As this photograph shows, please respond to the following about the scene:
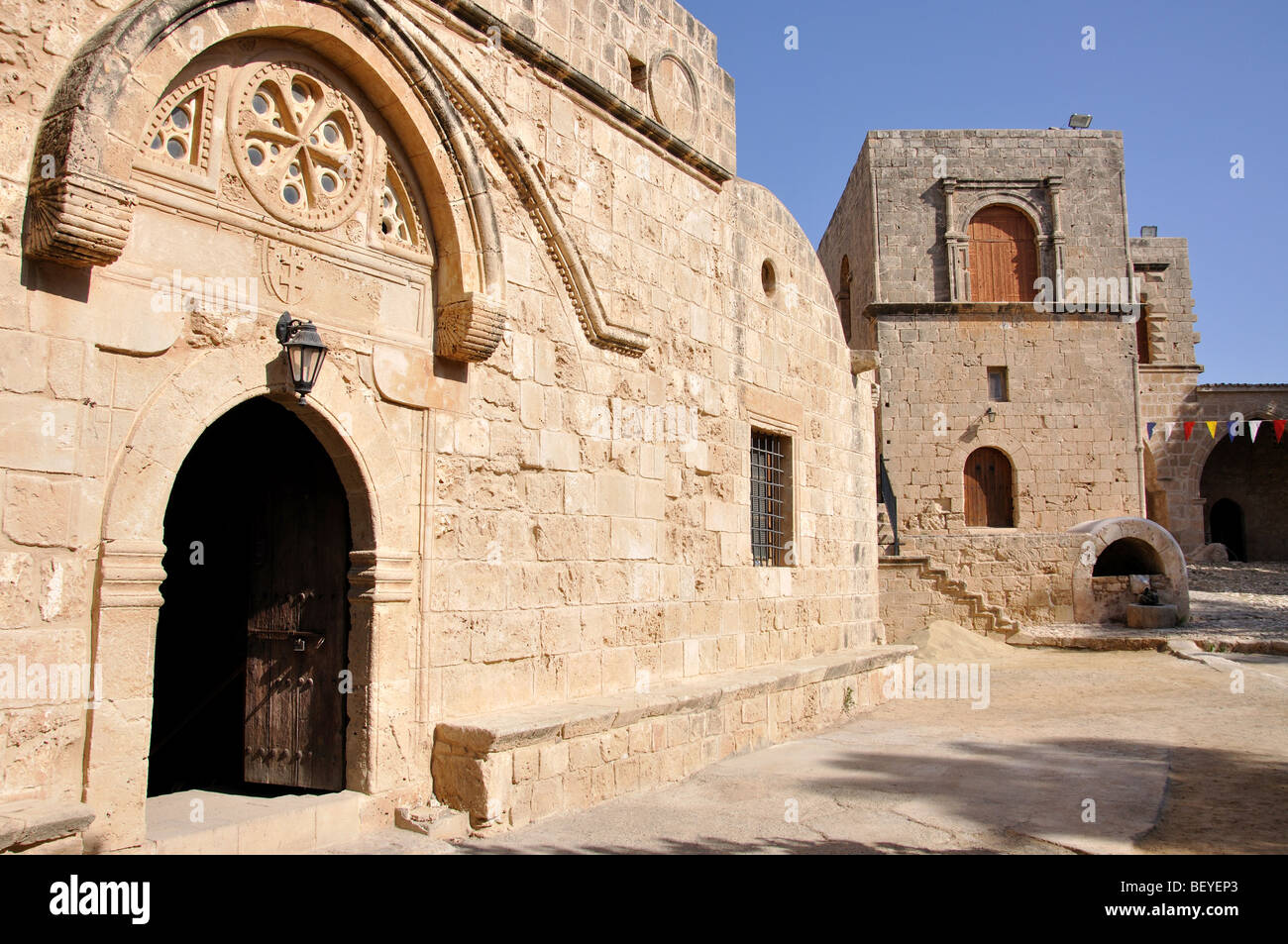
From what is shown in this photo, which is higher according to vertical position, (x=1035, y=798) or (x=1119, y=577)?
(x=1119, y=577)

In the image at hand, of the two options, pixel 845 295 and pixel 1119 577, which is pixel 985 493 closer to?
pixel 1119 577

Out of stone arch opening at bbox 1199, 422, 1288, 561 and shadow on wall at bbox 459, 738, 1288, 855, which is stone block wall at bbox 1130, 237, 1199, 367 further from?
shadow on wall at bbox 459, 738, 1288, 855

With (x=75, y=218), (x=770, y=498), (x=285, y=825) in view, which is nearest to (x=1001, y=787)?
(x=770, y=498)

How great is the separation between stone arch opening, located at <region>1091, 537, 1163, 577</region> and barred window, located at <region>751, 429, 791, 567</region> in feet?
31.5

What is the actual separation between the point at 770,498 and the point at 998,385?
1209 centimetres

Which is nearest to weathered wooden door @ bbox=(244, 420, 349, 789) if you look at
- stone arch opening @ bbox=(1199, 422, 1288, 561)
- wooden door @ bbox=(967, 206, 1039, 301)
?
wooden door @ bbox=(967, 206, 1039, 301)

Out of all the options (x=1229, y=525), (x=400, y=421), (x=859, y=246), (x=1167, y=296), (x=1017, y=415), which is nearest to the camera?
(x=400, y=421)

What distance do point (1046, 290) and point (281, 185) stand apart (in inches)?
717

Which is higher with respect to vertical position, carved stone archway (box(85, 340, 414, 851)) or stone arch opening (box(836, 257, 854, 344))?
stone arch opening (box(836, 257, 854, 344))

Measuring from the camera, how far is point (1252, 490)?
1087 inches

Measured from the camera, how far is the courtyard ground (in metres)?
4.89

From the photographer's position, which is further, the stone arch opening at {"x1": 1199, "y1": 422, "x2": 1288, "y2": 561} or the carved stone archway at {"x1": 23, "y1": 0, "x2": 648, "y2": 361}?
the stone arch opening at {"x1": 1199, "y1": 422, "x2": 1288, "y2": 561}

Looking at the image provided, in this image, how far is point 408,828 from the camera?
4.79 m

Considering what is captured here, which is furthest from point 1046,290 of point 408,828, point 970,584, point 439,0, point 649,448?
point 408,828
